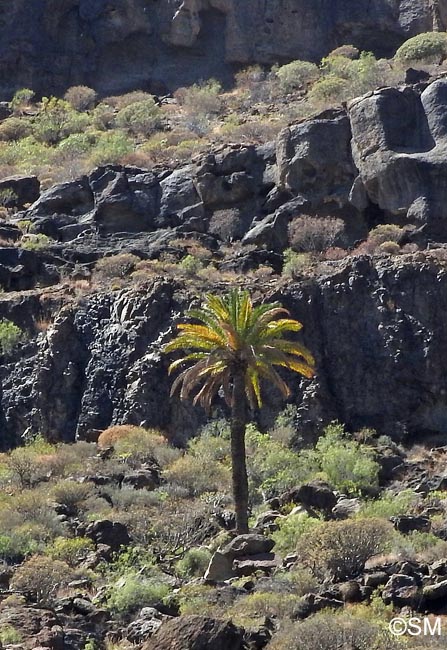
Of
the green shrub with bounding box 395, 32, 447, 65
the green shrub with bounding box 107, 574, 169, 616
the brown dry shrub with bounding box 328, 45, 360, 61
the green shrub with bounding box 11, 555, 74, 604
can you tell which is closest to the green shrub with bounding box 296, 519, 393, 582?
the green shrub with bounding box 107, 574, 169, 616

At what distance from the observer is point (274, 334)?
44406 mm

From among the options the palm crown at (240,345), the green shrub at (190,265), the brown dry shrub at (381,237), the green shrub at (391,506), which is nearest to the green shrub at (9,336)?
the green shrub at (190,265)

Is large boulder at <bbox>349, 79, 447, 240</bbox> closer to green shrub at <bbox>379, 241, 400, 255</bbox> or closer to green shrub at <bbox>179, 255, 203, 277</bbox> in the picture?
green shrub at <bbox>379, 241, 400, 255</bbox>

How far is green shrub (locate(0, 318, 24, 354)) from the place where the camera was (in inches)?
2237

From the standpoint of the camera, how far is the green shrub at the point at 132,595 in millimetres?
33969

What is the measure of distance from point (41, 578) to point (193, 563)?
15.7 ft

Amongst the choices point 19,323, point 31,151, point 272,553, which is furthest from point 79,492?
point 31,151

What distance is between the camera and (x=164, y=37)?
96.2m

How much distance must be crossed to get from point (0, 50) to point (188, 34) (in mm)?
11808

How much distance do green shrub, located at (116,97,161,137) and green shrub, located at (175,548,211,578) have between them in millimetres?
51635

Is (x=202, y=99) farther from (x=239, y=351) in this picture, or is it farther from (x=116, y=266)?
(x=239, y=351)

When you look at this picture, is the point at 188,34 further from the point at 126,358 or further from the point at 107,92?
the point at 126,358

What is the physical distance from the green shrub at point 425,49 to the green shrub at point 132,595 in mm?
52517

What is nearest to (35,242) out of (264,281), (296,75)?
(264,281)
